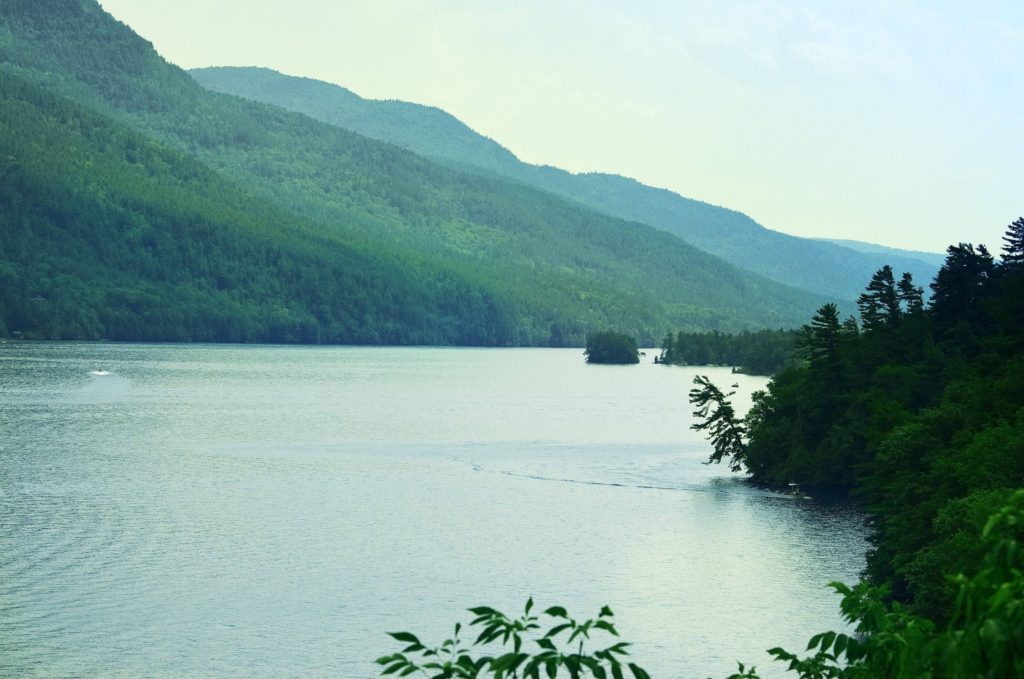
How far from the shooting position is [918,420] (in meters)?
71.3

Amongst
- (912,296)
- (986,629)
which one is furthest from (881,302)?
(986,629)

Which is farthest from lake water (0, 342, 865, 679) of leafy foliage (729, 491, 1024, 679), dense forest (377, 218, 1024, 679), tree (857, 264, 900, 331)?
leafy foliage (729, 491, 1024, 679)

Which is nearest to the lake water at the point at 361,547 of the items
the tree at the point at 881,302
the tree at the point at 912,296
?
the tree at the point at 881,302

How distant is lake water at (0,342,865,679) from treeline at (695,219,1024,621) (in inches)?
177

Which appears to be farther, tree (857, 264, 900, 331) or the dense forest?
tree (857, 264, 900, 331)

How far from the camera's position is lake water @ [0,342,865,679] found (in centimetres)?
5472

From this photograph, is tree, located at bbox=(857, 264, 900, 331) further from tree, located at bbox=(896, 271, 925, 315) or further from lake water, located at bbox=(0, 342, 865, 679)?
lake water, located at bbox=(0, 342, 865, 679)

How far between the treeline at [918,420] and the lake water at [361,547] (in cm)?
449

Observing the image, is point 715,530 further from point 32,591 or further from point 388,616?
point 32,591

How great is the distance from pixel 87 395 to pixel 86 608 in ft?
396

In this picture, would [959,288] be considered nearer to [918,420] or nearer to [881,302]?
[881,302]

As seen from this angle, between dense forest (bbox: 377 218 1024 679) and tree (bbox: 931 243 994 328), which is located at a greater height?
tree (bbox: 931 243 994 328)

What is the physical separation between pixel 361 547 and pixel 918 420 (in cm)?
3013

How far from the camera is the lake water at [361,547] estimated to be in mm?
54719
